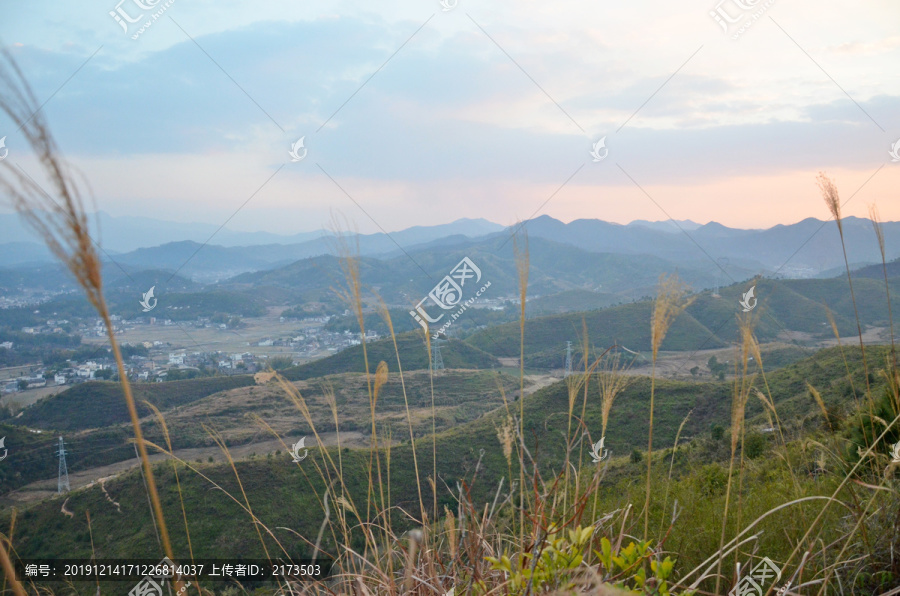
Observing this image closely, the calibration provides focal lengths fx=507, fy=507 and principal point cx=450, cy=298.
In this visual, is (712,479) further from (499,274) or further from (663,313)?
(499,274)

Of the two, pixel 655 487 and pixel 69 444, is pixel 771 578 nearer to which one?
pixel 655 487

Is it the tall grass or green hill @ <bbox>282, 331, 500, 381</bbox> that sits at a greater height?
the tall grass

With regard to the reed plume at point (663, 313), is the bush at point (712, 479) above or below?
below

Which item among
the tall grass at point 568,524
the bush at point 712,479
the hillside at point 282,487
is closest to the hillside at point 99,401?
the hillside at point 282,487

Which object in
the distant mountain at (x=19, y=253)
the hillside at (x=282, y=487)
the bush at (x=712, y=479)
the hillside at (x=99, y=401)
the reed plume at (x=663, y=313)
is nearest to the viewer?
the reed plume at (x=663, y=313)

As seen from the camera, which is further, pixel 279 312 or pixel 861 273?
pixel 279 312

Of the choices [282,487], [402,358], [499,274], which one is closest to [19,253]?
[499,274]

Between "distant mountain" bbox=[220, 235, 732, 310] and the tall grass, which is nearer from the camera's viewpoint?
the tall grass

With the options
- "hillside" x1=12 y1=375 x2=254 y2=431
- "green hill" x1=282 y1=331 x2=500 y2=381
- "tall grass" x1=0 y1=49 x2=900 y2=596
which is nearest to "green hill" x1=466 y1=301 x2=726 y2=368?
"green hill" x1=282 y1=331 x2=500 y2=381

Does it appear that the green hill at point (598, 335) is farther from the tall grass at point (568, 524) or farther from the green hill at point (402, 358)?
the tall grass at point (568, 524)

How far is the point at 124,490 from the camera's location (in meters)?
23.3

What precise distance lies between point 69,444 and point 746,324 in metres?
45.1

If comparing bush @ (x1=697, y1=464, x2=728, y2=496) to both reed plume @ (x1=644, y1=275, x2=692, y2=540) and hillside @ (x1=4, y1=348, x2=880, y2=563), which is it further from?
hillside @ (x1=4, y1=348, x2=880, y2=563)

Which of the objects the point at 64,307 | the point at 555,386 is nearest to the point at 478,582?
the point at 555,386
